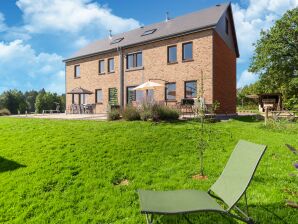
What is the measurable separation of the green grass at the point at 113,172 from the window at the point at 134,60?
13.7 meters

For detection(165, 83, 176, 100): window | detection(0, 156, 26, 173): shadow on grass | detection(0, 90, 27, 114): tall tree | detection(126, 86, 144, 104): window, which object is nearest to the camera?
detection(0, 156, 26, 173): shadow on grass

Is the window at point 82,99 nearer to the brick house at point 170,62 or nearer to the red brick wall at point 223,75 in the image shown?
the brick house at point 170,62

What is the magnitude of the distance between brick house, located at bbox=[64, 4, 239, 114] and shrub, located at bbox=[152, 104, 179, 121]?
8.78 feet

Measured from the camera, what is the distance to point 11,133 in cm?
1072

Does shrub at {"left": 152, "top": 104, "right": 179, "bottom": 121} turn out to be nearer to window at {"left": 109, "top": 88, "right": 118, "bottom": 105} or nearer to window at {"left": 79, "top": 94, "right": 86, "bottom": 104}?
window at {"left": 109, "top": 88, "right": 118, "bottom": 105}


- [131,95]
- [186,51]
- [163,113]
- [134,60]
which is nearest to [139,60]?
[134,60]

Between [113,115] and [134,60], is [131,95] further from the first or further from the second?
[113,115]

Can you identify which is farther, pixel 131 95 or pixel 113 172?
pixel 131 95

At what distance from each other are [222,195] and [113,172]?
2.93m

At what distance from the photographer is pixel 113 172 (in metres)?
6.15

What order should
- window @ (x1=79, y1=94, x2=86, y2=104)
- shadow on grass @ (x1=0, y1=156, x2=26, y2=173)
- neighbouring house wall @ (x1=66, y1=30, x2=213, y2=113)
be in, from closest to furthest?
shadow on grass @ (x1=0, y1=156, x2=26, y2=173)
neighbouring house wall @ (x1=66, y1=30, x2=213, y2=113)
window @ (x1=79, y1=94, x2=86, y2=104)

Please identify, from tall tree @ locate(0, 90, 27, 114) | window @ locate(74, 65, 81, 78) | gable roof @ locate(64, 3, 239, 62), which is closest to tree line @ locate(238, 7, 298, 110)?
gable roof @ locate(64, 3, 239, 62)

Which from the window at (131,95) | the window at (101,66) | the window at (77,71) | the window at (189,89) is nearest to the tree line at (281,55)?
the window at (189,89)

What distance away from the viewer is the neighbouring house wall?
1869cm
